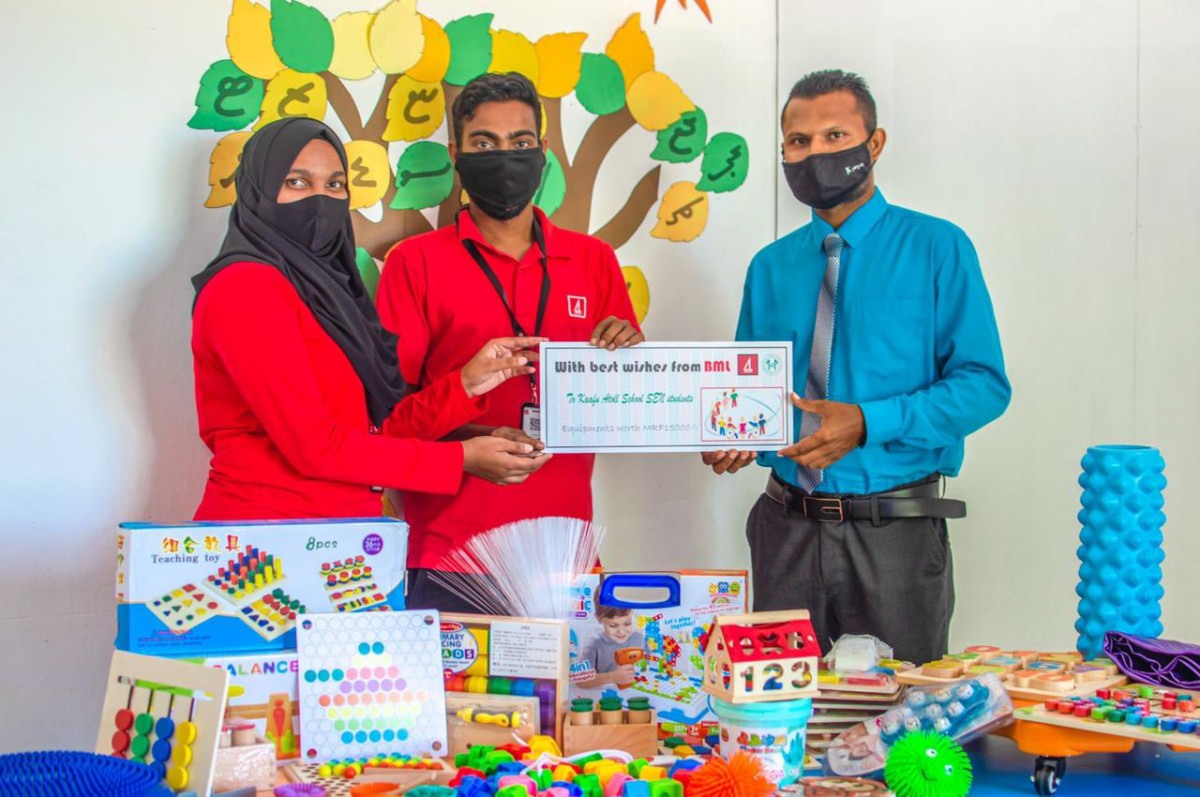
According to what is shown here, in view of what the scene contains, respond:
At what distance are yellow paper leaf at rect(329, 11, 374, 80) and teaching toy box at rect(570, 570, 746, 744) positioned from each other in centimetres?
201

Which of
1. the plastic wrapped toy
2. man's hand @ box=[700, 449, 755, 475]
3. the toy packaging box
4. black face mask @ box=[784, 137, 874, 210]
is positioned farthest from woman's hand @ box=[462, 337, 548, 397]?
the plastic wrapped toy

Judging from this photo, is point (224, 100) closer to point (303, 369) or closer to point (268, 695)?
point (303, 369)

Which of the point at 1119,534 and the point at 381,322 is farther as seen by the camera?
the point at 381,322

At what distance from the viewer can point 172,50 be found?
122 inches

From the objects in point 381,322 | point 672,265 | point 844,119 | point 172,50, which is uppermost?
point 172,50

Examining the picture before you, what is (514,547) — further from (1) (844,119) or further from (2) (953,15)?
(2) (953,15)

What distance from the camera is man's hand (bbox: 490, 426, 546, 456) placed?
2.68m

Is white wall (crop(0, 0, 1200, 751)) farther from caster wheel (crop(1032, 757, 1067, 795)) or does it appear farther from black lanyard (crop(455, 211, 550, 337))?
caster wheel (crop(1032, 757, 1067, 795))

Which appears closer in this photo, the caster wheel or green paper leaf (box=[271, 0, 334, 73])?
the caster wheel

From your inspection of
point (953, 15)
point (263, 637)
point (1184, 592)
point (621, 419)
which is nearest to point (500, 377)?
point (621, 419)

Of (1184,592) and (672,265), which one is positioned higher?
(672,265)

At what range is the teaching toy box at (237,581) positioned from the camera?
1782mm

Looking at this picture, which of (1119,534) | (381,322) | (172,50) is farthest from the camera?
(172,50)

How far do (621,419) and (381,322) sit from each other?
71cm
